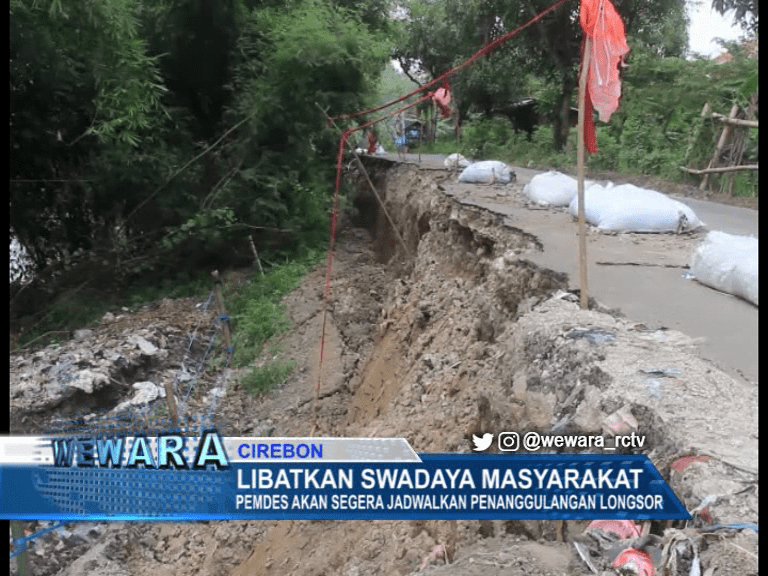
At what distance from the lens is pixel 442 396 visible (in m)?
4.70

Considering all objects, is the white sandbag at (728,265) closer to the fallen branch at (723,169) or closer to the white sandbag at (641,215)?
the white sandbag at (641,215)

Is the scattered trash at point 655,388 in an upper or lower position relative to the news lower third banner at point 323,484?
upper

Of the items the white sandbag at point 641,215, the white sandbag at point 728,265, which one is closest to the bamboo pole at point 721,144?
the white sandbag at point 641,215

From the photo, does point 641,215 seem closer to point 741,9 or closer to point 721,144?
point 721,144

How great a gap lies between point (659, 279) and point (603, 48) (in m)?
1.80

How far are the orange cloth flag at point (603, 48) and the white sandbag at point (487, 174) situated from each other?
19.0 ft

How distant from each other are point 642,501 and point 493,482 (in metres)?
0.51

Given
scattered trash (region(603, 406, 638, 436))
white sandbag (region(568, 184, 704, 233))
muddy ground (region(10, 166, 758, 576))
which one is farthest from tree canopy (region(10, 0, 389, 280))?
scattered trash (region(603, 406, 638, 436))

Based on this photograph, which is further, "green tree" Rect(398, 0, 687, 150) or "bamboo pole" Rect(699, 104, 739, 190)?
"green tree" Rect(398, 0, 687, 150)

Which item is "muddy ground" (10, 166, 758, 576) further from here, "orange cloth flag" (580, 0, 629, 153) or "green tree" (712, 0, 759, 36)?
"green tree" (712, 0, 759, 36)

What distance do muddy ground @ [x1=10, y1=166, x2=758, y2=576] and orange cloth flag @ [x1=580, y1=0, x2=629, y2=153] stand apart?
1.28m

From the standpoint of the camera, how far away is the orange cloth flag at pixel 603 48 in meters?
3.56

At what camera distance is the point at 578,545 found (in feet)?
7.41

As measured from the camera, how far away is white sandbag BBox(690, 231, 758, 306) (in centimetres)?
401
